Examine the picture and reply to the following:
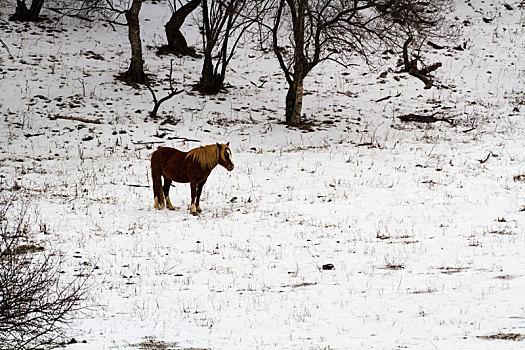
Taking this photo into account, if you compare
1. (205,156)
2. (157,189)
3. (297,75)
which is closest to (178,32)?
(297,75)

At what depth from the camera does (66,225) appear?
31.6ft

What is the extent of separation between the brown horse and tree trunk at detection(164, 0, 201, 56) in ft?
60.6

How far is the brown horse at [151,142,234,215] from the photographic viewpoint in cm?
1088

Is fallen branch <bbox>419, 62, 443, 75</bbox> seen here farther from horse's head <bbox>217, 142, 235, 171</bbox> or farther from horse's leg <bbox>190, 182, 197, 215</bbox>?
horse's leg <bbox>190, 182, 197, 215</bbox>

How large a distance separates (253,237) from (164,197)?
3197 millimetres

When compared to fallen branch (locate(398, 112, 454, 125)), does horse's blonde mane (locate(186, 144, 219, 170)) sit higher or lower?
lower

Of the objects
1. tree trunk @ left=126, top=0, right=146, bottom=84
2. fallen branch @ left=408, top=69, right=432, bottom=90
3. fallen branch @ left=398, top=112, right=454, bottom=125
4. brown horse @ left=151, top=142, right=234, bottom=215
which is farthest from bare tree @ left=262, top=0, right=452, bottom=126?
brown horse @ left=151, top=142, right=234, bottom=215

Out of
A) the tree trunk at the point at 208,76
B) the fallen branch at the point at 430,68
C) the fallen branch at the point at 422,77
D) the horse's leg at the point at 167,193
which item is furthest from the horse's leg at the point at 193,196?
the fallen branch at the point at 430,68

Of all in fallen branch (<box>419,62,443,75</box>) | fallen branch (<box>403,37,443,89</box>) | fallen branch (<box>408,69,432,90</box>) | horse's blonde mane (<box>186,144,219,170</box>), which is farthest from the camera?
fallen branch (<box>419,62,443,75</box>)

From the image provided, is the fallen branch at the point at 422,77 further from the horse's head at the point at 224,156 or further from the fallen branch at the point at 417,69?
the horse's head at the point at 224,156

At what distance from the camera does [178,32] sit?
93.0 feet

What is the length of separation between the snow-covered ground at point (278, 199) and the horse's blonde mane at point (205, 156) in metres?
1.11

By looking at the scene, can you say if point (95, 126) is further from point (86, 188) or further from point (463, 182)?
point (463, 182)

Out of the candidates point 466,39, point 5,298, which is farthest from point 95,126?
point 466,39
